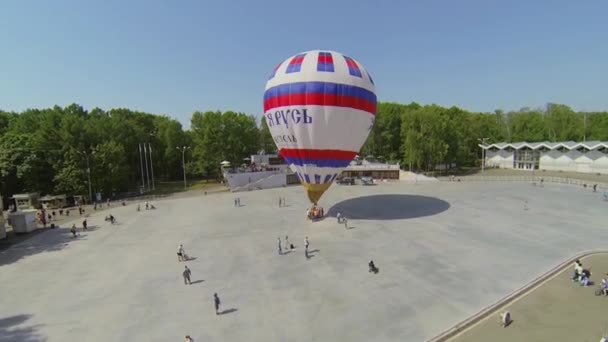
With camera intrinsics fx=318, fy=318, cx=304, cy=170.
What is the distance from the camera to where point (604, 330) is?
11945 millimetres

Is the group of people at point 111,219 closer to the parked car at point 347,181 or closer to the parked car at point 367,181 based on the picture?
the parked car at point 347,181

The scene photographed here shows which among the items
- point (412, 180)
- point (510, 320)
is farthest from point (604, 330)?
point (412, 180)

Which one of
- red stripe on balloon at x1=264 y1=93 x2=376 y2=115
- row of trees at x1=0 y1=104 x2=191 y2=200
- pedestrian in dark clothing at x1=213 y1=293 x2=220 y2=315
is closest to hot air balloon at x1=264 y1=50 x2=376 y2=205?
red stripe on balloon at x1=264 y1=93 x2=376 y2=115

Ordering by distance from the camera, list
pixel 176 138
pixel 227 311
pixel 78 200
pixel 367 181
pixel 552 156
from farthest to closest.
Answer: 1. pixel 176 138
2. pixel 552 156
3. pixel 367 181
4. pixel 78 200
5. pixel 227 311

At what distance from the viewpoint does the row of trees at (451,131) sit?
64625 millimetres

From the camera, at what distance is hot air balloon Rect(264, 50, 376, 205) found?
24.2m

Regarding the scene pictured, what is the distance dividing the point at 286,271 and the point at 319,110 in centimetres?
1229

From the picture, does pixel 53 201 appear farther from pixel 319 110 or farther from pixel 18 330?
pixel 319 110

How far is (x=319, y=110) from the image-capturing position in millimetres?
24312

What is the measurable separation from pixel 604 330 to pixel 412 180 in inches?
1728

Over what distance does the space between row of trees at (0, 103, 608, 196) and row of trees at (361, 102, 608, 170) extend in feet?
0.66

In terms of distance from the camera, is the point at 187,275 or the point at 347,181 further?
the point at 347,181

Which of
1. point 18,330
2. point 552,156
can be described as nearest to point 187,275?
point 18,330

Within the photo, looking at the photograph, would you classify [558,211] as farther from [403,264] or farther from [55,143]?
[55,143]
